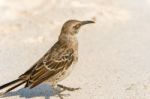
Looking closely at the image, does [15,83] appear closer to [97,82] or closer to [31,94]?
[31,94]

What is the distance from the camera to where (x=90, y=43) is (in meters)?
10.5

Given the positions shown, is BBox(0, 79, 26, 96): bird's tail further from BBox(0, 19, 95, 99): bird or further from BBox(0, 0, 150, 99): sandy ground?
BBox(0, 0, 150, 99): sandy ground

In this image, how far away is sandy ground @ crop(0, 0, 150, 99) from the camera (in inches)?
345

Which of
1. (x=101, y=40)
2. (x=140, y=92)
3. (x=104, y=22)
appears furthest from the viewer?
(x=104, y=22)

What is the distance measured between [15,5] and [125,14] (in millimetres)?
1814

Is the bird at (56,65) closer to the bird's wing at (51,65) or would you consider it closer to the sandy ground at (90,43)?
the bird's wing at (51,65)

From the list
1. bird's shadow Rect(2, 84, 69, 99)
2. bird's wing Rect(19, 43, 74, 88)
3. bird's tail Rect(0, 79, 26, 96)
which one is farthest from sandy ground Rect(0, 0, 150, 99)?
bird's wing Rect(19, 43, 74, 88)

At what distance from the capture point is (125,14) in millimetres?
11609

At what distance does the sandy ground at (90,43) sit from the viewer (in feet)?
28.8

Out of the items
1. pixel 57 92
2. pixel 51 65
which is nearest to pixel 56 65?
pixel 51 65

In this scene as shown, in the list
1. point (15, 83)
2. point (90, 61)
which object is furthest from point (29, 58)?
point (15, 83)

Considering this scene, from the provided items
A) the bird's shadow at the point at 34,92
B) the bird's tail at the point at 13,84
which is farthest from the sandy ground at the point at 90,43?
the bird's tail at the point at 13,84

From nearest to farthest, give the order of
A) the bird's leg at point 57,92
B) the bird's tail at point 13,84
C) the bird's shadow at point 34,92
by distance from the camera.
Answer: the bird's tail at point 13,84, the bird's leg at point 57,92, the bird's shadow at point 34,92

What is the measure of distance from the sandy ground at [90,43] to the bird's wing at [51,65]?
35 centimetres
